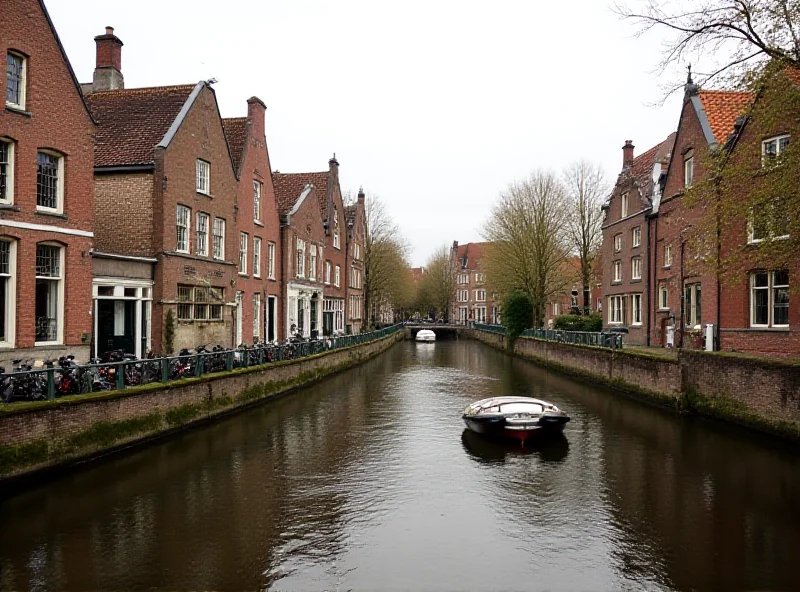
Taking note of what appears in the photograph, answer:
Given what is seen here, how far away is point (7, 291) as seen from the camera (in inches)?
548

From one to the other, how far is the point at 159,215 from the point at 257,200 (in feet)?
32.3

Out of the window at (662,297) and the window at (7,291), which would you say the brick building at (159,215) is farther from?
the window at (662,297)

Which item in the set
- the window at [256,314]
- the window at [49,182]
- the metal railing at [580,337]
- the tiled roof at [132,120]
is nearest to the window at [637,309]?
the metal railing at [580,337]

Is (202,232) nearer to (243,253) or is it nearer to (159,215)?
(159,215)

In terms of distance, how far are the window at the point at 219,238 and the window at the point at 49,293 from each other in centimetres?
879

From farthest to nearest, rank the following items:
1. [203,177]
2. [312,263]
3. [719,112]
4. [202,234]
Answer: [312,263] → [719,112] → [203,177] → [202,234]

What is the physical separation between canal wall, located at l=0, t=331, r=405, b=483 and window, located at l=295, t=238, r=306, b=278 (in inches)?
585

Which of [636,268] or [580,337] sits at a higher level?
[636,268]

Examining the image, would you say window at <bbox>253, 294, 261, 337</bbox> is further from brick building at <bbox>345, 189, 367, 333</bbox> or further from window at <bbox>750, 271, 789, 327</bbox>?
window at <bbox>750, 271, 789, 327</bbox>

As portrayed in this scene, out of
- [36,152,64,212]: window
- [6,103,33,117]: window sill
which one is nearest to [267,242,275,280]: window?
[36,152,64,212]: window

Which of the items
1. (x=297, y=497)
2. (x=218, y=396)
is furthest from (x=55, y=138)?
(x=297, y=497)

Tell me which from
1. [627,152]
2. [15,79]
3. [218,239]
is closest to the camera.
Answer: [15,79]

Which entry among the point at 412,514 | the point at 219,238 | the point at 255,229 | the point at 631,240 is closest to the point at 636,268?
the point at 631,240

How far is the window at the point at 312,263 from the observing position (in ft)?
124
